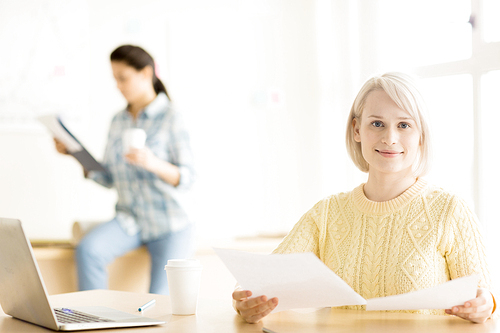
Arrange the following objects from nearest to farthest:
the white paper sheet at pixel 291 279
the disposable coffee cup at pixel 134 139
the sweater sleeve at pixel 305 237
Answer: the white paper sheet at pixel 291 279 < the sweater sleeve at pixel 305 237 < the disposable coffee cup at pixel 134 139

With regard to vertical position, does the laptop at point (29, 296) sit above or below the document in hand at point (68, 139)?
below

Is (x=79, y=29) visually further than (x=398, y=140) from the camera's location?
Yes

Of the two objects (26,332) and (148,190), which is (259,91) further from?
(26,332)

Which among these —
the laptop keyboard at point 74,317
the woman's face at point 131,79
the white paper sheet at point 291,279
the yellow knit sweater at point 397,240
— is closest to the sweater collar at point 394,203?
the yellow knit sweater at point 397,240

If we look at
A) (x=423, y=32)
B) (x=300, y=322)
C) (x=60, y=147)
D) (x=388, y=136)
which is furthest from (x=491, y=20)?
(x=60, y=147)

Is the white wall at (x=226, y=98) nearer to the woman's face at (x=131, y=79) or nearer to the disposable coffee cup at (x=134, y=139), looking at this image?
the woman's face at (x=131, y=79)

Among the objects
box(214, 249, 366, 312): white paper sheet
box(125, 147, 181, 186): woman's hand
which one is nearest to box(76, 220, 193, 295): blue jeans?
box(125, 147, 181, 186): woman's hand

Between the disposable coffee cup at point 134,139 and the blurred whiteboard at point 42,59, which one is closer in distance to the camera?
the disposable coffee cup at point 134,139

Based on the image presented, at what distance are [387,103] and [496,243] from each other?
129 cm

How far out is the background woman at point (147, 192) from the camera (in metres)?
2.42

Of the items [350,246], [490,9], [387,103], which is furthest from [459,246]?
[490,9]

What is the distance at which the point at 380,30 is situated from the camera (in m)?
2.86

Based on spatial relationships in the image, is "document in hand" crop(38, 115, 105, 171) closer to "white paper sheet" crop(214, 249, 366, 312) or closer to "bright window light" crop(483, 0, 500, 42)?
"white paper sheet" crop(214, 249, 366, 312)

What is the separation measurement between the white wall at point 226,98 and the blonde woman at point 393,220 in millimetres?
1665
